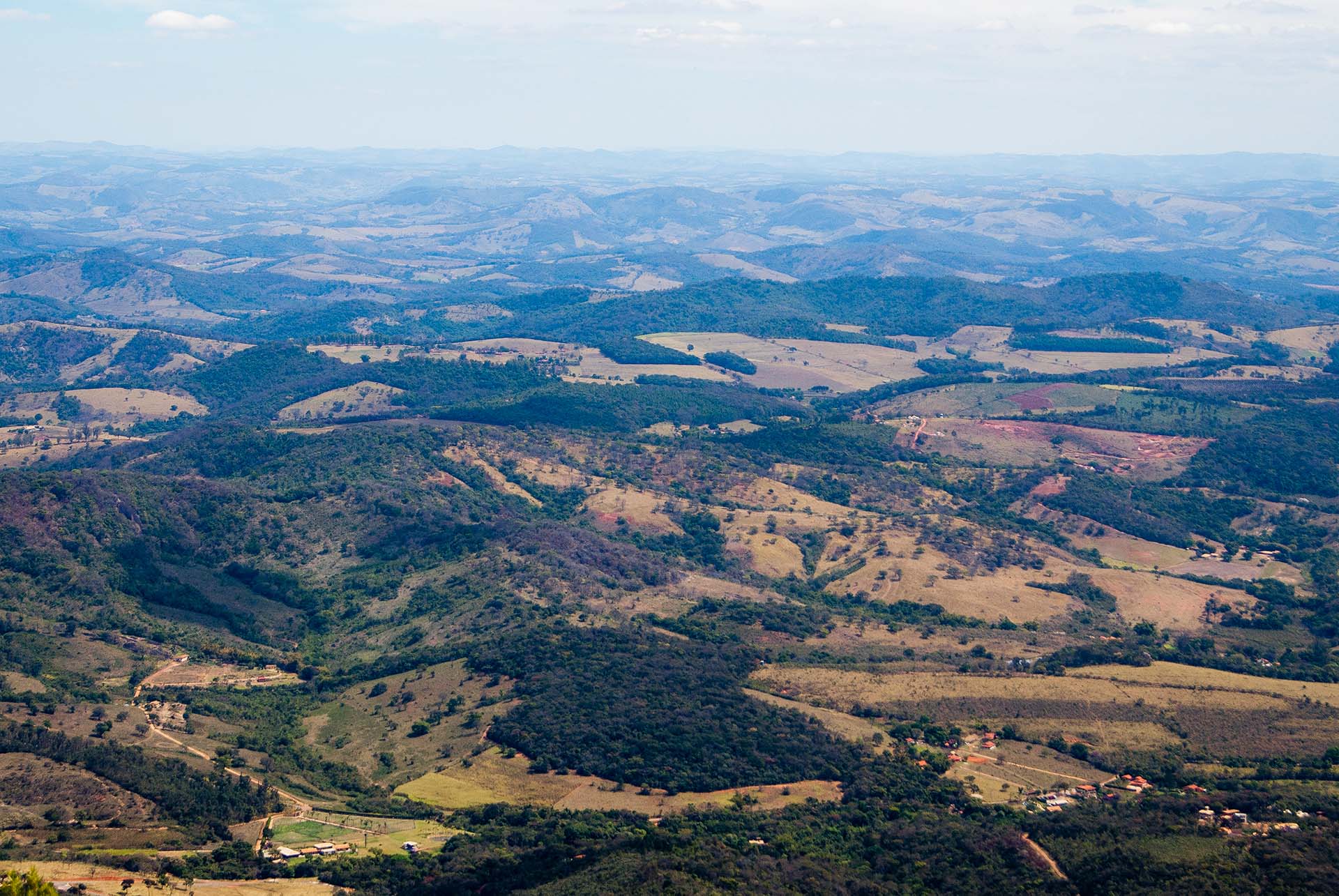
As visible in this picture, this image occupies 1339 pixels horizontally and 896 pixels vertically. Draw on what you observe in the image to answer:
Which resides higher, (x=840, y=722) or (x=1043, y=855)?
(x=1043, y=855)

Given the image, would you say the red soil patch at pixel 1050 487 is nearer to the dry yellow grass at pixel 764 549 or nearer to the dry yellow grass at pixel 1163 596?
the dry yellow grass at pixel 1163 596

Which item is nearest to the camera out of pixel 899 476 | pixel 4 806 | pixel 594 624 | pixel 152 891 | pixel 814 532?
pixel 152 891

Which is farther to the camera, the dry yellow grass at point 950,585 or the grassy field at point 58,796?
the dry yellow grass at point 950,585

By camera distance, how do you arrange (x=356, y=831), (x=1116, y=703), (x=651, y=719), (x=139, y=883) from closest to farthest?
(x=139, y=883)
(x=356, y=831)
(x=651, y=719)
(x=1116, y=703)

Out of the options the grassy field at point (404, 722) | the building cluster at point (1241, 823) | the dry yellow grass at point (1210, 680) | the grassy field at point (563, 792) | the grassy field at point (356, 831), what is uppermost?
the building cluster at point (1241, 823)

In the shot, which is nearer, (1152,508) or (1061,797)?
(1061,797)

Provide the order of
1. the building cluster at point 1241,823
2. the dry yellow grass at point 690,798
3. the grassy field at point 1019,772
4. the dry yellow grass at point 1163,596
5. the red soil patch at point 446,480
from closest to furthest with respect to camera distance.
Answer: the building cluster at point 1241,823 → the dry yellow grass at point 690,798 → the grassy field at point 1019,772 → the dry yellow grass at point 1163,596 → the red soil patch at point 446,480

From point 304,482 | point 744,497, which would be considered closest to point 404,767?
point 304,482

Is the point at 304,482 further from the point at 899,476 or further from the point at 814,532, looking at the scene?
the point at 899,476

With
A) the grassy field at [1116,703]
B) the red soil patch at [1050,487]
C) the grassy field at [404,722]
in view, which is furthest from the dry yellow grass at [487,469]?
the red soil patch at [1050,487]

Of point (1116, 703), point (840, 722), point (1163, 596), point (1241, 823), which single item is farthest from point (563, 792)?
point (1163, 596)

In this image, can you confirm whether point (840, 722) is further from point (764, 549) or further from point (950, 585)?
point (764, 549)
